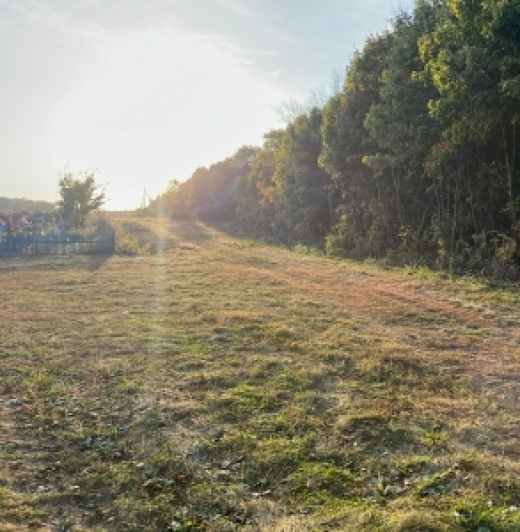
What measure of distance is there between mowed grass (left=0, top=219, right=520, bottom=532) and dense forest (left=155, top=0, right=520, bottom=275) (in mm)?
4481

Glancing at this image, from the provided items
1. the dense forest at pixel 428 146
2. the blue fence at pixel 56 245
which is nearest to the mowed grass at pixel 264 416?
the dense forest at pixel 428 146

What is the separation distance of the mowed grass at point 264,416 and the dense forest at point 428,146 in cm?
448

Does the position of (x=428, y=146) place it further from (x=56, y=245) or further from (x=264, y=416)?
(x=56, y=245)

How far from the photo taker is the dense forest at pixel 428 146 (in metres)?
11.7

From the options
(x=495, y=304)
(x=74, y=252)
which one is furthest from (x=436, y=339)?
(x=74, y=252)

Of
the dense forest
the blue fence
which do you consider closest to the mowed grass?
the dense forest

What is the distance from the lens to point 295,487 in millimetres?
4062

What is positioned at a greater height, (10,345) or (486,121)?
(486,121)

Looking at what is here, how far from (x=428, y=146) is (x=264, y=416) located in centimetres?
1268

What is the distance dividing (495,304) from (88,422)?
807 cm

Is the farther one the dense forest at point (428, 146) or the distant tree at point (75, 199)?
the distant tree at point (75, 199)

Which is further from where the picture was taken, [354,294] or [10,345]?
Answer: [354,294]

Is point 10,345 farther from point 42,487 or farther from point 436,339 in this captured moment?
point 436,339

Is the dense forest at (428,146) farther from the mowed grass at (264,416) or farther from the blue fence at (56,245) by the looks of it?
the blue fence at (56,245)
